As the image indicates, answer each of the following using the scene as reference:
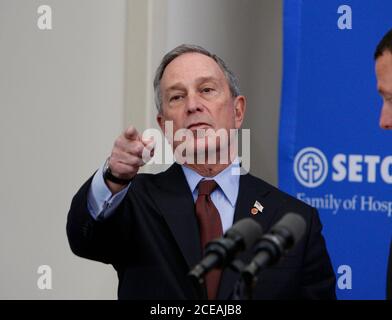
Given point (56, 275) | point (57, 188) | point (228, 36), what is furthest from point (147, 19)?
point (56, 275)

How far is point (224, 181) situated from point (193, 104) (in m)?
0.30

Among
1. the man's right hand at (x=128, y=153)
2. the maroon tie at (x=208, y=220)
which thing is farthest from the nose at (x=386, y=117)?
the man's right hand at (x=128, y=153)

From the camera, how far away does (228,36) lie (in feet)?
15.9

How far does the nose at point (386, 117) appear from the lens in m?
3.59

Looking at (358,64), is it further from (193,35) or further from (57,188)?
(57,188)

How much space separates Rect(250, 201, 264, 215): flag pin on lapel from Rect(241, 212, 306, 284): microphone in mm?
843

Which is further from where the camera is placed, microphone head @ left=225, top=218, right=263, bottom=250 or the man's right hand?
the man's right hand

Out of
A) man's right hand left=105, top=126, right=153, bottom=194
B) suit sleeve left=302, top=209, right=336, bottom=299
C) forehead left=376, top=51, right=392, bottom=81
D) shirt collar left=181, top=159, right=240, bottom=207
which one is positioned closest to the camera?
man's right hand left=105, top=126, right=153, bottom=194

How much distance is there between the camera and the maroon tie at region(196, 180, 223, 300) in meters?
2.74

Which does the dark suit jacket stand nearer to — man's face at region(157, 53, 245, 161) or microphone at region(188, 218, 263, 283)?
man's face at region(157, 53, 245, 161)

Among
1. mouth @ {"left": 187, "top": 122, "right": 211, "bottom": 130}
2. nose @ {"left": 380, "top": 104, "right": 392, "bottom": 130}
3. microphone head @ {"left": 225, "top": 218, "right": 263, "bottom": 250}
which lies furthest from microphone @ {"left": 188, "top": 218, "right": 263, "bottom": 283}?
nose @ {"left": 380, "top": 104, "right": 392, "bottom": 130}

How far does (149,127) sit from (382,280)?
1.46 meters

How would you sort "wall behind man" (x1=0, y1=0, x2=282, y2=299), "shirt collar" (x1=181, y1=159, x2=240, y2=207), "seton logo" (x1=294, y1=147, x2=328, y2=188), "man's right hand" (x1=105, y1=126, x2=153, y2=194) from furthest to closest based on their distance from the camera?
1. "wall behind man" (x1=0, y1=0, x2=282, y2=299)
2. "seton logo" (x1=294, y1=147, x2=328, y2=188)
3. "shirt collar" (x1=181, y1=159, x2=240, y2=207)
4. "man's right hand" (x1=105, y1=126, x2=153, y2=194)

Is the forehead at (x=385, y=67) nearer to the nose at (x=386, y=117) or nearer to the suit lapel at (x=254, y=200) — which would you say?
the nose at (x=386, y=117)
